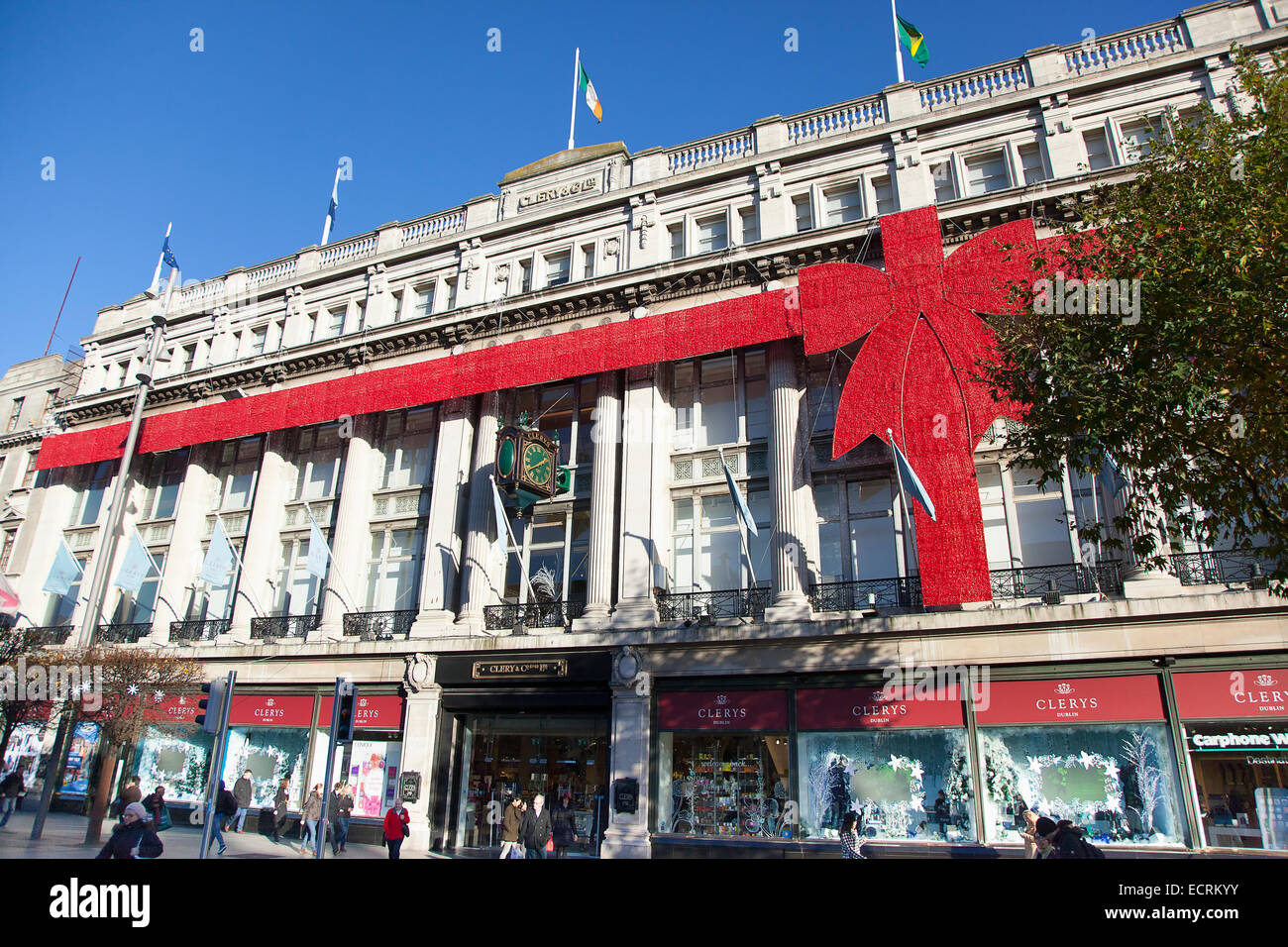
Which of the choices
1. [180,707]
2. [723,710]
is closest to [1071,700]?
[723,710]

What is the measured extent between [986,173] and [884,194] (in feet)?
9.19

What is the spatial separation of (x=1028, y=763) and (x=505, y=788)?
13399mm

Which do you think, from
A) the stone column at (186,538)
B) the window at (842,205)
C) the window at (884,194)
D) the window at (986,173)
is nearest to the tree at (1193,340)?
the window at (986,173)

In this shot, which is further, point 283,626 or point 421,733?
point 283,626

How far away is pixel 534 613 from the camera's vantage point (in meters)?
22.1

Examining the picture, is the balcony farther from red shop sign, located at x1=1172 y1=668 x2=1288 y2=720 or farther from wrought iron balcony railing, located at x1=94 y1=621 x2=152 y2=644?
red shop sign, located at x1=1172 y1=668 x2=1288 y2=720

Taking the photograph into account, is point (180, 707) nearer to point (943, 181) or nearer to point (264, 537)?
point (264, 537)

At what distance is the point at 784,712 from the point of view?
18469 millimetres

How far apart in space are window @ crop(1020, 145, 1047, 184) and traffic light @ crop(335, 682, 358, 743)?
21.3 m
